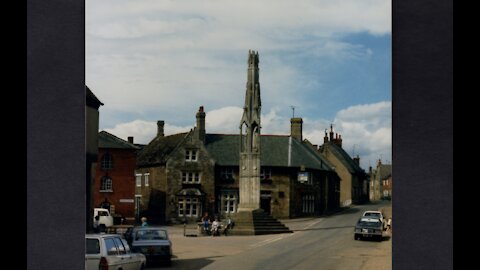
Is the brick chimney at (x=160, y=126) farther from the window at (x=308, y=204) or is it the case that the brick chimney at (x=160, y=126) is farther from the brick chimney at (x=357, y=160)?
the window at (x=308, y=204)

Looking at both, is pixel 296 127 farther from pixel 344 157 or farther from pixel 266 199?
pixel 266 199

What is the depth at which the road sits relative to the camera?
491 inches

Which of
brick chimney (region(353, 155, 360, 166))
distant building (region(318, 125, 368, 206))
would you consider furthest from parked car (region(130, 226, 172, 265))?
brick chimney (region(353, 155, 360, 166))

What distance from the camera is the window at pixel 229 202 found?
17078 mm

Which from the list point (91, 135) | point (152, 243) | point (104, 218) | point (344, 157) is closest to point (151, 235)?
point (152, 243)

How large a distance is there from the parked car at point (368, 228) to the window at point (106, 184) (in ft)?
19.0

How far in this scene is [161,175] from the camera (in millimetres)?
16031

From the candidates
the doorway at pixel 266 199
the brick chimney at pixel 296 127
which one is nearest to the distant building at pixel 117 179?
the brick chimney at pixel 296 127

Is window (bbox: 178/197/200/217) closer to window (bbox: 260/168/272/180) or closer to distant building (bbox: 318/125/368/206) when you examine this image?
window (bbox: 260/168/272/180)

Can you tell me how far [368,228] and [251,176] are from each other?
4.47 meters

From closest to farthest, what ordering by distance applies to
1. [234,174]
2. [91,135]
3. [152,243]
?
[91,135]
[152,243]
[234,174]

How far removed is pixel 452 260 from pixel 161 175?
851 centimetres

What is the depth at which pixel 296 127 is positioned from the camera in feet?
46.1

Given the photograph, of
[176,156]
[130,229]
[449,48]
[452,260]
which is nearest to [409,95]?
[449,48]
